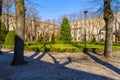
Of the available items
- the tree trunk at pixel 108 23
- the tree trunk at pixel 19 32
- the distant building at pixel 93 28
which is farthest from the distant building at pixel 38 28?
the tree trunk at pixel 19 32

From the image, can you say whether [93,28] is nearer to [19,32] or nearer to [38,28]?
[38,28]

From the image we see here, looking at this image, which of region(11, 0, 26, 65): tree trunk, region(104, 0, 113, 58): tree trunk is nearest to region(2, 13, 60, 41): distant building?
region(104, 0, 113, 58): tree trunk

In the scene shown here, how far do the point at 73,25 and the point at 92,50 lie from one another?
6941 cm

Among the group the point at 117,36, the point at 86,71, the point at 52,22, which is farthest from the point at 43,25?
the point at 86,71

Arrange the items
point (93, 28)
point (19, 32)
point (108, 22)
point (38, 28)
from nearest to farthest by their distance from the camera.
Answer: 1. point (19, 32)
2. point (108, 22)
3. point (93, 28)
4. point (38, 28)

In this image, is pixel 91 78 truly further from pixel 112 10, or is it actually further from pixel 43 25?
pixel 43 25

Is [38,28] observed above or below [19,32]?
above

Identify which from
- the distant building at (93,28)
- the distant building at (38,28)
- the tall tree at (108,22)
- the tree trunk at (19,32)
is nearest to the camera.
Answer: the tree trunk at (19,32)

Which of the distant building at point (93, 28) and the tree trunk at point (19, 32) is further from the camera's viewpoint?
the distant building at point (93, 28)

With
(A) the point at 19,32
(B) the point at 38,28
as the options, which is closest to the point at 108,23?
(A) the point at 19,32

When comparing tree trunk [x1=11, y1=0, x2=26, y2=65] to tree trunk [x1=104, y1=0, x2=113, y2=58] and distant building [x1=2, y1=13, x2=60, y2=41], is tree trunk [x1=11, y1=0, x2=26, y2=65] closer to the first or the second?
tree trunk [x1=104, y1=0, x2=113, y2=58]

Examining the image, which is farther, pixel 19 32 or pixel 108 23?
pixel 108 23

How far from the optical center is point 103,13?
18.0 m

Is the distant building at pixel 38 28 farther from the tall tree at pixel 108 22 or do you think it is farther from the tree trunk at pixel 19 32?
the tree trunk at pixel 19 32
